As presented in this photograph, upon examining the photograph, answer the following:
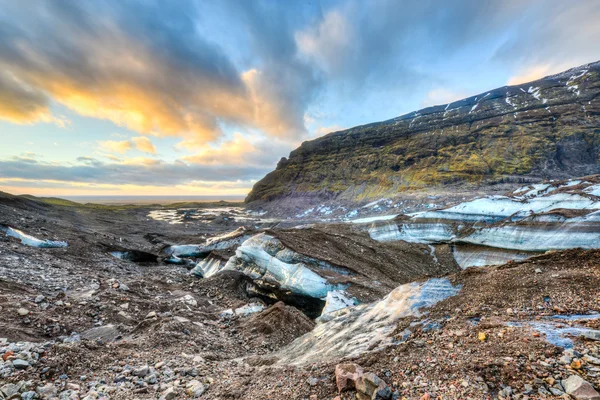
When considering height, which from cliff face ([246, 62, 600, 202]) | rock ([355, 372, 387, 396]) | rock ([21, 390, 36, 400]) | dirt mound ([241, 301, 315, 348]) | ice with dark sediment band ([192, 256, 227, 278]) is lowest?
ice with dark sediment band ([192, 256, 227, 278])

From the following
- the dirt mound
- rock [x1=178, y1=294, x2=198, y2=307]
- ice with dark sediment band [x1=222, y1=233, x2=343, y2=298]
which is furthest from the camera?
ice with dark sediment band [x1=222, y1=233, x2=343, y2=298]

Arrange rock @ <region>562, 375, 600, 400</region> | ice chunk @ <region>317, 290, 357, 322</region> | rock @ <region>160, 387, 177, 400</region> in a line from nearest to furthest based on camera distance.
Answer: rock @ <region>562, 375, 600, 400</region>
rock @ <region>160, 387, 177, 400</region>
ice chunk @ <region>317, 290, 357, 322</region>

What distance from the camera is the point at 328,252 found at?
1672cm

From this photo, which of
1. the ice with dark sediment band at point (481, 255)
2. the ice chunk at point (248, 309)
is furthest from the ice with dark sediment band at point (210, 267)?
the ice with dark sediment band at point (481, 255)

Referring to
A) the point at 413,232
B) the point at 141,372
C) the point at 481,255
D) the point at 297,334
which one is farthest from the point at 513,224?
the point at 141,372

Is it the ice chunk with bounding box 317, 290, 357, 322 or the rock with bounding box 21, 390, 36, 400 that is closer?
the rock with bounding box 21, 390, 36, 400

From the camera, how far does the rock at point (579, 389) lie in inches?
93.1

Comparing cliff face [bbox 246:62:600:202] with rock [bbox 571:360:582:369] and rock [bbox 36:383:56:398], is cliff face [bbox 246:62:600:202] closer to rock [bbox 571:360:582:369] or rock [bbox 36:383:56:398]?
rock [bbox 571:360:582:369]

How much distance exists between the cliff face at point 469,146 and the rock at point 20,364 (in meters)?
67.4

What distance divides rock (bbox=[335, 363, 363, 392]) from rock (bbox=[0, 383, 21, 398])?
5.00m

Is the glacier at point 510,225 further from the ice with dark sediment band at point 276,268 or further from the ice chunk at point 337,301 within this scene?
the ice chunk at point 337,301

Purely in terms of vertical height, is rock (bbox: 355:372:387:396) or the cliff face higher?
the cliff face

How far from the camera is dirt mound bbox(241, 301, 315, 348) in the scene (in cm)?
855

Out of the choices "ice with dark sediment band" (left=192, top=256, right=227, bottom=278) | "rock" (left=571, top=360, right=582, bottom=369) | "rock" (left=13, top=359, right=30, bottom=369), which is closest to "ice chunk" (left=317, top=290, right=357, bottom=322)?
"rock" (left=571, top=360, right=582, bottom=369)
